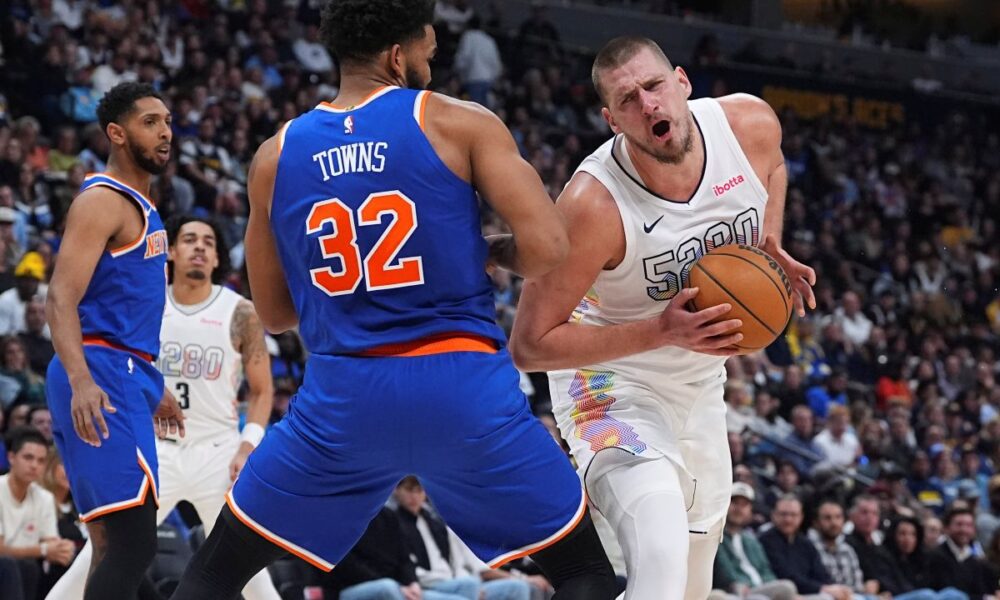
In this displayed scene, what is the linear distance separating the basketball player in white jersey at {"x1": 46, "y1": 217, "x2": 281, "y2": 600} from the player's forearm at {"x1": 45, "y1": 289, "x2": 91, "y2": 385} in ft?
5.97

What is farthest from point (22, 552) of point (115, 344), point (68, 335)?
point (68, 335)

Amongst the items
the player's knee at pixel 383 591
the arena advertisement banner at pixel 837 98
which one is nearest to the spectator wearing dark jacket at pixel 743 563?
the player's knee at pixel 383 591

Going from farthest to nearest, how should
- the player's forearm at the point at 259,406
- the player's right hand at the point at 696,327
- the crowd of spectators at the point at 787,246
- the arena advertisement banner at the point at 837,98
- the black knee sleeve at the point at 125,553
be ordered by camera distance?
the arena advertisement banner at the point at 837,98, the crowd of spectators at the point at 787,246, the player's forearm at the point at 259,406, the black knee sleeve at the point at 125,553, the player's right hand at the point at 696,327

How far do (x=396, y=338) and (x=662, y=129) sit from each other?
4.40ft

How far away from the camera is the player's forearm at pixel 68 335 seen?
179 inches

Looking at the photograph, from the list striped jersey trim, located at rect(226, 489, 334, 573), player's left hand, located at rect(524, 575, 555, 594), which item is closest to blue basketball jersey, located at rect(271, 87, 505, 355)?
striped jersey trim, located at rect(226, 489, 334, 573)

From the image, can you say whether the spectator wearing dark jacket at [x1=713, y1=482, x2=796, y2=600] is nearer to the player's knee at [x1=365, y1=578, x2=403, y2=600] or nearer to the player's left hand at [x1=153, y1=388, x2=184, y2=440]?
the player's knee at [x1=365, y1=578, x2=403, y2=600]

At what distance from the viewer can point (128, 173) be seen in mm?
5012

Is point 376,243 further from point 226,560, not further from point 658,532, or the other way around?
point 658,532

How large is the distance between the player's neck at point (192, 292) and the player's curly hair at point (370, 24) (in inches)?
140

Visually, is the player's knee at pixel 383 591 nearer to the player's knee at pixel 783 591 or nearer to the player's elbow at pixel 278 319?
the player's knee at pixel 783 591

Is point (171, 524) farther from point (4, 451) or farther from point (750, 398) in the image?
point (750, 398)

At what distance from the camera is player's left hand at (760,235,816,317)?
4.08 metres

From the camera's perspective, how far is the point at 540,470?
3320mm
